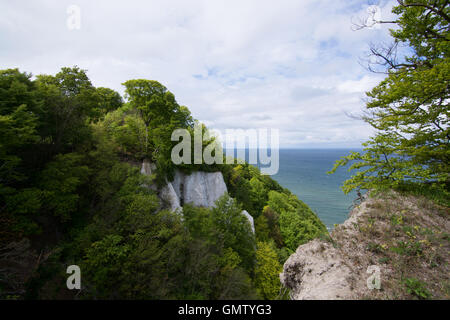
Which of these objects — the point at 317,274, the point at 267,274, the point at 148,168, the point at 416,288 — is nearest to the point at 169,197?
the point at 148,168

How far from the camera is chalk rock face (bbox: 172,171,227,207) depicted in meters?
19.3

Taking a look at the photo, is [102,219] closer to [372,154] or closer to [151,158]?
[151,158]

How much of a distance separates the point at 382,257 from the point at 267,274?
16.4 m

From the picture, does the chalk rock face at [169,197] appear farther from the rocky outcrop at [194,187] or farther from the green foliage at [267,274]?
the green foliage at [267,274]

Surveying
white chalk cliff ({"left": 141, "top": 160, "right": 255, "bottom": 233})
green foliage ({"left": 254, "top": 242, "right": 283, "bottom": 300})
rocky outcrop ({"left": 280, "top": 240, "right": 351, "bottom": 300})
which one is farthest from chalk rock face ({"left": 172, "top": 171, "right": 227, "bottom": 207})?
rocky outcrop ({"left": 280, "top": 240, "right": 351, "bottom": 300})

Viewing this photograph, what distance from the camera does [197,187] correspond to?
1992cm

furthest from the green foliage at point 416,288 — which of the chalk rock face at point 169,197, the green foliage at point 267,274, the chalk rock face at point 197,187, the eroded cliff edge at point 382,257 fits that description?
the chalk rock face at point 197,187

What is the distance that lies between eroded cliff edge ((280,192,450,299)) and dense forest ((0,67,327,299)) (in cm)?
167

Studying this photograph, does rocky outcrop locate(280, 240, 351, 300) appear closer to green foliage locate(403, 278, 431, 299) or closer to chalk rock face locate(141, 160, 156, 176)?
green foliage locate(403, 278, 431, 299)

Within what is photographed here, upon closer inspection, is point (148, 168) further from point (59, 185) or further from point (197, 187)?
point (59, 185)

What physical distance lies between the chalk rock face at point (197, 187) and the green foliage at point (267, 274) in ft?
28.7

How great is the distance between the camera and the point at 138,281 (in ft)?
28.8
